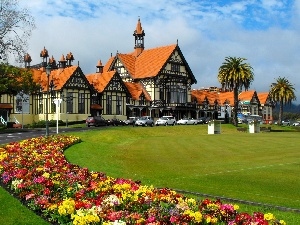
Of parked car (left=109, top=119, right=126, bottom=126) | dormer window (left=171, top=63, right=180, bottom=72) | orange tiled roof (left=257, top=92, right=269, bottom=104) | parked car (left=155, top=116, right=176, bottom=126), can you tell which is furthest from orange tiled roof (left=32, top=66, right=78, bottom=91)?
orange tiled roof (left=257, top=92, right=269, bottom=104)

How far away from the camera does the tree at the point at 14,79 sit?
47656 mm

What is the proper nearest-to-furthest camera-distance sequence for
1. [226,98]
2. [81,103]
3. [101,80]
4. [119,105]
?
[81,103]
[101,80]
[119,105]
[226,98]

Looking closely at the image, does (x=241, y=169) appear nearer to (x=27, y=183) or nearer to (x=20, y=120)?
(x=27, y=183)

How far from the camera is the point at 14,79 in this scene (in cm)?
5069

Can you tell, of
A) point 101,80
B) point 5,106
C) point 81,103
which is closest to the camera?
point 5,106

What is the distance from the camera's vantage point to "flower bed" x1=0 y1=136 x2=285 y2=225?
784 centimetres

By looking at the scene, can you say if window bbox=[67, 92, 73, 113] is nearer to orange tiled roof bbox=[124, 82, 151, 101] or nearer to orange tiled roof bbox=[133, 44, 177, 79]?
orange tiled roof bbox=[124, 82, 151, 101]

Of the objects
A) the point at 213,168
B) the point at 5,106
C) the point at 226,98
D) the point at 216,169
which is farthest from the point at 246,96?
the point at 216,169

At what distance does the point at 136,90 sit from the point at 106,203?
7113 cm

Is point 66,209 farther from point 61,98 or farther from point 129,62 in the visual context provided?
point 129,62

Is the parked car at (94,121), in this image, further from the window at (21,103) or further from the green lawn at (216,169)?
the green lawn at (216,169)

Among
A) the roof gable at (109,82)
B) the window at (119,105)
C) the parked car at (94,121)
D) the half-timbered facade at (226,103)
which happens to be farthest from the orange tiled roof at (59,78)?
the half-timbered facade at (226,103)

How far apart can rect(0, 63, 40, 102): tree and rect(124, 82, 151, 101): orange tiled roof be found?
25.0m

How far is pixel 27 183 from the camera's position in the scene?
12102mm
